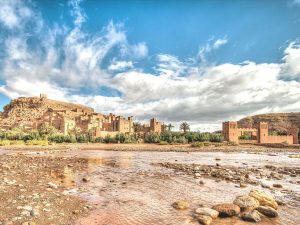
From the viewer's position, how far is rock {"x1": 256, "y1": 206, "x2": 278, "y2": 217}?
8641 mm

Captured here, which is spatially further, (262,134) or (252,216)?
(262,134)

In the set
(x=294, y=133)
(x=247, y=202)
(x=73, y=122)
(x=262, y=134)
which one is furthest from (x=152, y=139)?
(x=247, y=202)

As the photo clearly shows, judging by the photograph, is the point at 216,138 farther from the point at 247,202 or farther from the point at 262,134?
the point at 247,202

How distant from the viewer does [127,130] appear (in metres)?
113

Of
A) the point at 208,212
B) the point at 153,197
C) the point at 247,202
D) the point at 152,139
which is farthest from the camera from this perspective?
the point at 152,139

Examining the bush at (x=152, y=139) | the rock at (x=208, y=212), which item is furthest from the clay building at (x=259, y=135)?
the rock at (x=208, y=212)

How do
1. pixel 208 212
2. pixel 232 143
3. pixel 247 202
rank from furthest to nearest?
1. pixel 232 143
2. pixel 247 202
3. pixel 208 212

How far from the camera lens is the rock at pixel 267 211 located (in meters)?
8.64

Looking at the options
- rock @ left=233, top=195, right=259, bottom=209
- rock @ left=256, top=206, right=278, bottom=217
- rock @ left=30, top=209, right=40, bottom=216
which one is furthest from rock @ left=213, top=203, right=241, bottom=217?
rock @ left=30, top=209, right=40, bottom=216

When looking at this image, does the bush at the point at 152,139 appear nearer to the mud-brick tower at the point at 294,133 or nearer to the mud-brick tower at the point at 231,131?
the mud-brick tower at the point at 231,131

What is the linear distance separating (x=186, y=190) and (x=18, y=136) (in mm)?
75677

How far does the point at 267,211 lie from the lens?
8.70 metres

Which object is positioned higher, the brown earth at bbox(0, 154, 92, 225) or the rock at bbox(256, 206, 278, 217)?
the brown earth at bbox(0, 154, 92, 225)

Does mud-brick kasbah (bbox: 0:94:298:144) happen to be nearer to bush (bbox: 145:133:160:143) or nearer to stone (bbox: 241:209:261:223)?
bush (bbox: 145:133:160:143)
